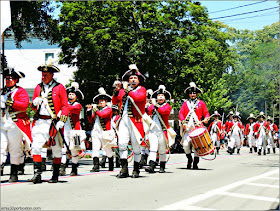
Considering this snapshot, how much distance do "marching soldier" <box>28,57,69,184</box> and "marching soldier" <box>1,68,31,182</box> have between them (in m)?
0.31

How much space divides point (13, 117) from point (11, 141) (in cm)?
44

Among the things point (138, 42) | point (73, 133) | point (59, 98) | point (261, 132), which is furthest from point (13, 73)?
point (138, 42)

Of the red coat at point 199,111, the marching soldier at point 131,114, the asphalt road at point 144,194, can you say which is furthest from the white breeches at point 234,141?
the marching soldier at point 131,114

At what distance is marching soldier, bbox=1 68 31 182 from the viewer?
32.1ft

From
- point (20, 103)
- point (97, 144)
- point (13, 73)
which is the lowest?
point (97, 144)

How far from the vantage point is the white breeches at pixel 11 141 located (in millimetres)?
9768

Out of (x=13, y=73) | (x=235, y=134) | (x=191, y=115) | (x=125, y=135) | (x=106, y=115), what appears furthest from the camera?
(x=235, y=134)

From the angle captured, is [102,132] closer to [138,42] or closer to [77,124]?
[77,124]

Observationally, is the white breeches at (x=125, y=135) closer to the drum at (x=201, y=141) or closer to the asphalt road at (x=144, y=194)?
the asphalt road at (x=144, y=194)

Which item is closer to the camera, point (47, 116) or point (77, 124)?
point (47, 116)

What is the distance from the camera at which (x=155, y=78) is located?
31984mm

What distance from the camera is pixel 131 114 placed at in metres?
11.3

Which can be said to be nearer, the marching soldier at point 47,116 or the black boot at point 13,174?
the marching soldier at point 47,116


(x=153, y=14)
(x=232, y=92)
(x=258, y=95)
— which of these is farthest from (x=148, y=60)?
(x=232, y=92)
